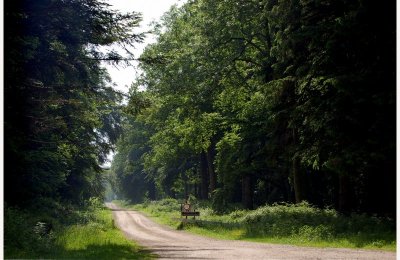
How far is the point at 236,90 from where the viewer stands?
26578mm

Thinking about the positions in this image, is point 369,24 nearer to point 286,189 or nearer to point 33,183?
point 33,183

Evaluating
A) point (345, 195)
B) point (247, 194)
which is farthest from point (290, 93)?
point (247, 194)

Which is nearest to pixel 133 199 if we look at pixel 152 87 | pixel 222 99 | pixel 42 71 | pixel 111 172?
pixel 111 172

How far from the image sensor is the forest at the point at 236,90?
13398 mm

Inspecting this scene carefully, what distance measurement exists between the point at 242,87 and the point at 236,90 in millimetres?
394

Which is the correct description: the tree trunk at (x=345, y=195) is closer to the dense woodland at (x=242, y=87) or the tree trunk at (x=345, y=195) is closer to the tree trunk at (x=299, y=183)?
the dense woodland at (x=242, y=87)

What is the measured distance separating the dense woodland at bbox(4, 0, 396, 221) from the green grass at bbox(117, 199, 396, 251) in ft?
5.55

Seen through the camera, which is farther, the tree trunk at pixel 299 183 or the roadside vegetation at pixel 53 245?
the tree trunk at pixel 299 183

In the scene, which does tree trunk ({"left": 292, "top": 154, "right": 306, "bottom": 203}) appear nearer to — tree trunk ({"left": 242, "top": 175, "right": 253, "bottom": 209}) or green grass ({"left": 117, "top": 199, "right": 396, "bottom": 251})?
green grass ({"left": 117, "top": 199, "right": 396, "bottom": 251})

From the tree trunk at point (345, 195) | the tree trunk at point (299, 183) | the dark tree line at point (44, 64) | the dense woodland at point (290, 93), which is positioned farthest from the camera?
the tree trunk at point (299, 183)

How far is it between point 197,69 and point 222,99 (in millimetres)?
2307

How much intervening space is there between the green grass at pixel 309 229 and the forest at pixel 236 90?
1.37 meters

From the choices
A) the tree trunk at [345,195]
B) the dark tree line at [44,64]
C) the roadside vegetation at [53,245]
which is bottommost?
the roadside vegetation at [53,245]

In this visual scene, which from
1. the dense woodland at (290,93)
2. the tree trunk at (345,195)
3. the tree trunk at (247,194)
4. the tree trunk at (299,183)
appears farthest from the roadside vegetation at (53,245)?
the tree trunk at (247,194)
